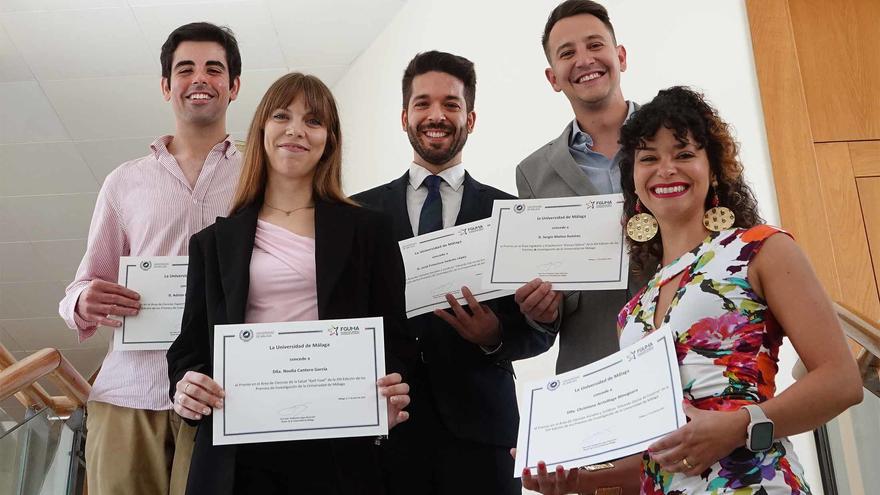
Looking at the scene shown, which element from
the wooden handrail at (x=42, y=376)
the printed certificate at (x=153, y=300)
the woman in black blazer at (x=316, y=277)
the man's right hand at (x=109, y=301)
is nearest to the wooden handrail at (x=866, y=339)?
the woman in black blazer at (x=316, y=277)

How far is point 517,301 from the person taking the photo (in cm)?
226

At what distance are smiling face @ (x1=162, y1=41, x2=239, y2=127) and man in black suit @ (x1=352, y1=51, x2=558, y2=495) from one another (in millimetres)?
487

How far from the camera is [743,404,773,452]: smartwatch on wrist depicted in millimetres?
1517

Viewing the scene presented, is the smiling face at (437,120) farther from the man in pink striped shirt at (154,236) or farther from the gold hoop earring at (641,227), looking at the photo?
the gold hoop earring at (641,227)

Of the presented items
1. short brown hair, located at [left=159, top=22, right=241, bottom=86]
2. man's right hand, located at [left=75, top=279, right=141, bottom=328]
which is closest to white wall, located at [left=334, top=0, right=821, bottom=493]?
short brown hair, located at [left=159, top=22, right=241, bottom=86]

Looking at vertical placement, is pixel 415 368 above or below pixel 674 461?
above

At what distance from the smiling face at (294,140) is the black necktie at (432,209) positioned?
1.36 ft

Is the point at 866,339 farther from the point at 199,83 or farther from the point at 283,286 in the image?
the point at 199,83

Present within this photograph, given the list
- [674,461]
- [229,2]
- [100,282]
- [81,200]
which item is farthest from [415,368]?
[81,200]

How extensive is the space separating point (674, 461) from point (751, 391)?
0.59 ft

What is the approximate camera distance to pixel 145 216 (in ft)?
8.22

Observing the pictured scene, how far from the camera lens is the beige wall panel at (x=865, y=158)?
11.5ft

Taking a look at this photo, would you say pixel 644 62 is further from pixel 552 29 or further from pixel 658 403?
pixel 658 403

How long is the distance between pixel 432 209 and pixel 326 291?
682 mm
